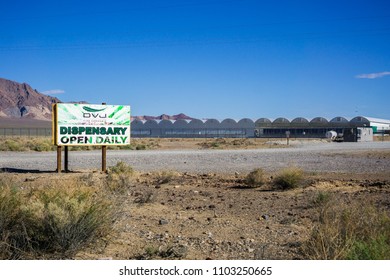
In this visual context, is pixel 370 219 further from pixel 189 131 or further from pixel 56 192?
pixel 189 131

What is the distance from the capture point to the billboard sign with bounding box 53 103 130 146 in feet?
67.7

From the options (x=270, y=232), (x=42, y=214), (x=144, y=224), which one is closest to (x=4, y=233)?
(x=42, y=214)

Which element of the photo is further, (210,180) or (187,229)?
(210,180)

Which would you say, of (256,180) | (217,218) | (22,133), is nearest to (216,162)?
(256,180)

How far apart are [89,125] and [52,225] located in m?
14.0

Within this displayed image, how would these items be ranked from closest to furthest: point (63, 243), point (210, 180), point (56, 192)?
1. point (63, 243)
2. point (56, 192)
3. point (210, 180)

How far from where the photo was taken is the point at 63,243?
7.40 metres

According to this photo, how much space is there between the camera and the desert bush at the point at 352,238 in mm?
6145

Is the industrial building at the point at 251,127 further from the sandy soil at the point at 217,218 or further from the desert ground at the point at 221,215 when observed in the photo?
the sandy soil at the point at 217,218

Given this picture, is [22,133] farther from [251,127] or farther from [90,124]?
[90,124]

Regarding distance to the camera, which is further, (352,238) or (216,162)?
(216,162)

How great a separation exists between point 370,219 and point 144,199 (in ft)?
20.0

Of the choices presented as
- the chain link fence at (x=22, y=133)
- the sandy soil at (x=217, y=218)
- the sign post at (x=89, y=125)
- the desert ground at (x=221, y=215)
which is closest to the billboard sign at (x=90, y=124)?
the sign post at (x=89, y=125)

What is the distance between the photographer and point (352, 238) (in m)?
7.01
